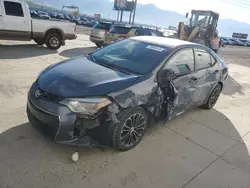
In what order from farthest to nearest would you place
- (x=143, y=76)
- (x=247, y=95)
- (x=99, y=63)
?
1. (x=247, y=95)
2. (x=99, y=63)
3. (x=143, y=76)

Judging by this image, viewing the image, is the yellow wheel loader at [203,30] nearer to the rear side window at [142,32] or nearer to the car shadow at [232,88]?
the rear side window at [142,32]

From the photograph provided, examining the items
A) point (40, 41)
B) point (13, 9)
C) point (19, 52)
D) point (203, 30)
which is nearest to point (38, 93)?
point (19, 52)

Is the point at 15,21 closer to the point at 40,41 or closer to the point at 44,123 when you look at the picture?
the point at 40,41

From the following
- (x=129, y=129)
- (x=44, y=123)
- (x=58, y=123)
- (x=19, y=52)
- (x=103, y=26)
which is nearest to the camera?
(x=58, y=123)

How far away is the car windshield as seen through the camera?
3492 mm

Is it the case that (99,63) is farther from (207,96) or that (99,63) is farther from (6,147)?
(207,96)

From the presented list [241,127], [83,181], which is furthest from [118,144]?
[241,127]

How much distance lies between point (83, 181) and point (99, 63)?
74.2 inches

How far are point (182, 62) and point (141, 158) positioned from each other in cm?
181

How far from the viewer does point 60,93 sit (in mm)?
2764

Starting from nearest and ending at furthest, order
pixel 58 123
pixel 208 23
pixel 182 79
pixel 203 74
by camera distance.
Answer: pixel 58 123
pixel 182 79
pixel 203 74
pixel 208 23

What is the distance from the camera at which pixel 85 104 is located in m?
2.72

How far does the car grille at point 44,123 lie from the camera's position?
2.70m

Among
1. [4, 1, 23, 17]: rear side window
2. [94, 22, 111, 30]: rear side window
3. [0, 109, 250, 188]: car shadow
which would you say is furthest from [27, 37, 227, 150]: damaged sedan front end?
[94, 22, 111, 30]: rear side window
